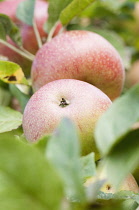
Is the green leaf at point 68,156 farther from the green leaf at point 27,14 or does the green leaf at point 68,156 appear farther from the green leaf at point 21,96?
the green leaf at point 27,14

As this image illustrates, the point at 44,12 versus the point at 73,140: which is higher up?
the point at 44,12

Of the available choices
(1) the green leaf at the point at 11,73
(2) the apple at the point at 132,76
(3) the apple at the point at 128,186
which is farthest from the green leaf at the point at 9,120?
(2) the apple at the point at 132,76

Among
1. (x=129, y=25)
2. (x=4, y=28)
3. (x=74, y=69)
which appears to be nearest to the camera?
(x=74, y=69)

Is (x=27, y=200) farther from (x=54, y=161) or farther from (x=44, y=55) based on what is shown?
(x=44, y=55)

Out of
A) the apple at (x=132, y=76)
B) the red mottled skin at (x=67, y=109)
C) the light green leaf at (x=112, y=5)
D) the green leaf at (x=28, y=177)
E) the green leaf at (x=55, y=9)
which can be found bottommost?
the green leaf at (x=28, y=177)

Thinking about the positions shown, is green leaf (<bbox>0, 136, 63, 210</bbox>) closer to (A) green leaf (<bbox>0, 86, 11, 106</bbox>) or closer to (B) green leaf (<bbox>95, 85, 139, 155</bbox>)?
(B) green leaf (<bbox>95, 85, 139, 155</bbox>)

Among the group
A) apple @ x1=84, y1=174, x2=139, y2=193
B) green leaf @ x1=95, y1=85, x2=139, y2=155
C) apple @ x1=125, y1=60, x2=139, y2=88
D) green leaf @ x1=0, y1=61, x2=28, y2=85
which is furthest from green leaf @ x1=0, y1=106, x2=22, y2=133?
apple @ x1=125, y1=60, x2=139, y2=88

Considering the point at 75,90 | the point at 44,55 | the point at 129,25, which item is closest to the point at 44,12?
the point at 44,55
